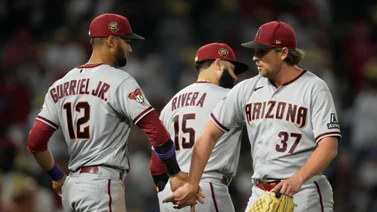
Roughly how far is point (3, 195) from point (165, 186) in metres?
3.52

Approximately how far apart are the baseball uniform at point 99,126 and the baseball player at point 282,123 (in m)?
0.44

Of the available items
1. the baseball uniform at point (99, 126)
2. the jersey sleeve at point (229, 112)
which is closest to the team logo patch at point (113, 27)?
the baseball uniform at point (99, 126)

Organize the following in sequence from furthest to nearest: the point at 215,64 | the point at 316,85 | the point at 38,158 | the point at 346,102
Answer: the point at 346,102
the point at 215,64
the point at 38,158
the point at 316,85

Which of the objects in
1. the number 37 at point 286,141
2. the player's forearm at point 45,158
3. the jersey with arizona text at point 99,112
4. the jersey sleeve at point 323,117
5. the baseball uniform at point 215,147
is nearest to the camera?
the jersey sleeve at point 323,117

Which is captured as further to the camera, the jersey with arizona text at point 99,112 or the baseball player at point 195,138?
the baseball player at point 195,138

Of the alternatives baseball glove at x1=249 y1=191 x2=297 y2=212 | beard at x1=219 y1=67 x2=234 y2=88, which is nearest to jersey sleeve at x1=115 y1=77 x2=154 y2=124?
baseball glove at x1=249 y1=191 x2=297 y2=212

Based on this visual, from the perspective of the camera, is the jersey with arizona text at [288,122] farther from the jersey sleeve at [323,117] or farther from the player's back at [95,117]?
the player's back at [95,117]

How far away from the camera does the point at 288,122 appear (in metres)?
6.26

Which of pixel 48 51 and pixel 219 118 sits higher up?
pixel 219 118

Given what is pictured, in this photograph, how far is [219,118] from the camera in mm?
6629

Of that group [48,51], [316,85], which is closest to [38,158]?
[316,85]

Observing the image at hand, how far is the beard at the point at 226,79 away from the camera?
7625 millimetres

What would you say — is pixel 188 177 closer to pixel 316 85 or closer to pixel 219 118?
pixel 219 118

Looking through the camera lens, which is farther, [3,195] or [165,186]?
[3,195]
